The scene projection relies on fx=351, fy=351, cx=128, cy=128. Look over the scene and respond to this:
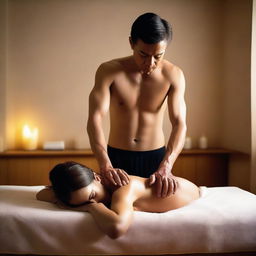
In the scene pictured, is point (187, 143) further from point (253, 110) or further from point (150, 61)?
point (150, 61)

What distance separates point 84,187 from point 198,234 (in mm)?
572

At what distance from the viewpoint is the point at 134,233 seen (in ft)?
5.17

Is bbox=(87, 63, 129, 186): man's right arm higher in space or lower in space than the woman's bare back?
higher

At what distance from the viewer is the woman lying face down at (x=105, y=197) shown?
5.03 ft

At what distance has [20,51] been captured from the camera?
11.2ft

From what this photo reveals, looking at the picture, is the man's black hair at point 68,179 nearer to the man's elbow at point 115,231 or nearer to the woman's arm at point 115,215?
the woman's arm at point 115,215

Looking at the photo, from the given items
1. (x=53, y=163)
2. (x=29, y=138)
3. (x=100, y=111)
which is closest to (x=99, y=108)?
(x=100, y=111)

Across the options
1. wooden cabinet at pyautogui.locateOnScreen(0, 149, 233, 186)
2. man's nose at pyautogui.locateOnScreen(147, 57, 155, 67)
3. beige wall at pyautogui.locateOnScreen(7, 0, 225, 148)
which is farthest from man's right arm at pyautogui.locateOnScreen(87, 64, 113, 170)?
Answer: beige wall at pyautogui.locateOnScreen(7, 0, 225, 148)

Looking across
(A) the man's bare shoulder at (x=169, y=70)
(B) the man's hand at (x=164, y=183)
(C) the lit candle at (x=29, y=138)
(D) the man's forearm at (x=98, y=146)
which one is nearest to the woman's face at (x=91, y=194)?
(D) the man's forearm at (x=98, y=146)

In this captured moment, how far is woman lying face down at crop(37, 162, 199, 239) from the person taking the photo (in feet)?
5.03

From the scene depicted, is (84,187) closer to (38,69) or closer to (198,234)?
(198,234)

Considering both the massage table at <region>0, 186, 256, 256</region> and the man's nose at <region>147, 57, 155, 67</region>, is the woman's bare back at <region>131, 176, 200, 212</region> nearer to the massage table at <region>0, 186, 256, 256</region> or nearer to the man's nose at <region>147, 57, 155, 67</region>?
the massage table at <region>0, 186, 256, 256</region>

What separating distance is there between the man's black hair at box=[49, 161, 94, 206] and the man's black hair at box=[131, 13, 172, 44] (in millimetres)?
731

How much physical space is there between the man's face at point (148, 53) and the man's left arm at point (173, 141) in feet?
0.85
